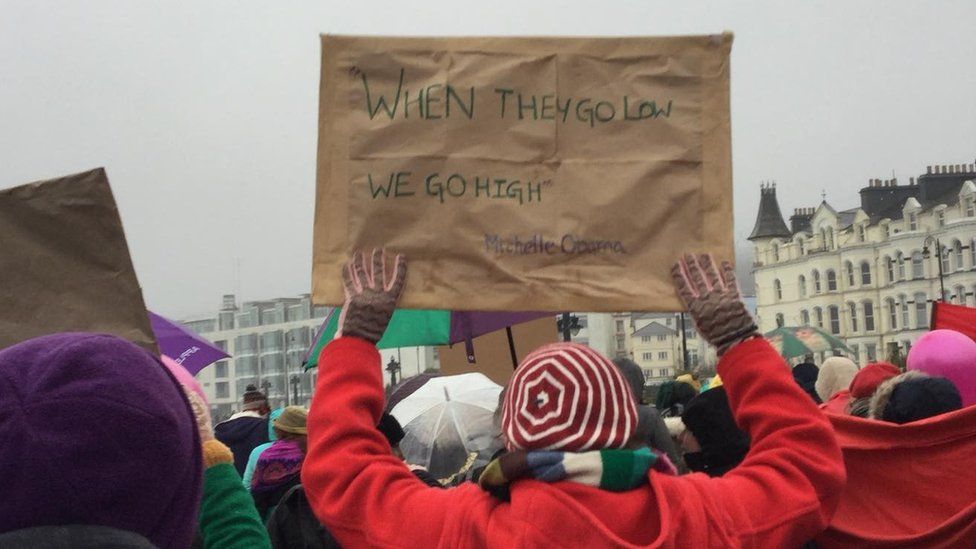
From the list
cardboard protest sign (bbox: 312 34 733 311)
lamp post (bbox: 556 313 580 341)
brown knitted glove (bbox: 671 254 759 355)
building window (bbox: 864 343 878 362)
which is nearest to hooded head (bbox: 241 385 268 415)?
lamp post (bbox: 556 313 580 341)

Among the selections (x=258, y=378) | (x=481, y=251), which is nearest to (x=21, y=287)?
(x=481, y=251)

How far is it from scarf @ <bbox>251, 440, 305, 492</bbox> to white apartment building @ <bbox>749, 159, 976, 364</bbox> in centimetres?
8059

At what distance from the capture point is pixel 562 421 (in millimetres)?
2410

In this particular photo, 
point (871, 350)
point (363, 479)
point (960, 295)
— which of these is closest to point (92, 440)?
point (363, 479)

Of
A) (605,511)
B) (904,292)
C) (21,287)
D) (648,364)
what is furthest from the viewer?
(648,364)

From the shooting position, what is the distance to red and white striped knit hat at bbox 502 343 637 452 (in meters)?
2.41

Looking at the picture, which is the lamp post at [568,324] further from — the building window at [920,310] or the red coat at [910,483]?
the building window at [920,310]

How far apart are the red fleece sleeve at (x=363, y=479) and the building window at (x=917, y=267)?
94.8 metres

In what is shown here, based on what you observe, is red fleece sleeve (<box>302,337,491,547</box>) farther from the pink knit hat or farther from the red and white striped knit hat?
the pink knit hat

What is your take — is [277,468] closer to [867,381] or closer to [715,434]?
[715,434]

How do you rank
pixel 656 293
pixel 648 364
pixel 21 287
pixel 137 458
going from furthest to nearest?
pixel 648 364, pixel 21 287, pixel 656 293, pixel 137 458

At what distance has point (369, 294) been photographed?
9.24 feet

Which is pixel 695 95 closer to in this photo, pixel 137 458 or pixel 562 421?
pixel 562 421

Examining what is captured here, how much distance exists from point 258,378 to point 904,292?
7392 centimetres
